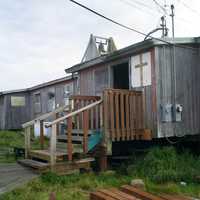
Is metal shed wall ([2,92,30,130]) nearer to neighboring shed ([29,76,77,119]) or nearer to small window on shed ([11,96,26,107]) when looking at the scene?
small window on shed ([11,96,26,107])

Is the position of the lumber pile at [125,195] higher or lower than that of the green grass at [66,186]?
higher

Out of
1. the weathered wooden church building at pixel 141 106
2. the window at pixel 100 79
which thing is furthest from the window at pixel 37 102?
the weathered wooden church building at pixel 141 106

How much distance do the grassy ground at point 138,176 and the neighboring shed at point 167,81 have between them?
67 centimetres

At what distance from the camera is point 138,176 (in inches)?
239

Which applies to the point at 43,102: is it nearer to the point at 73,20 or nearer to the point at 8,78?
the point at 73,20

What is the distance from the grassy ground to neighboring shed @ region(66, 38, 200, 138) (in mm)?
672

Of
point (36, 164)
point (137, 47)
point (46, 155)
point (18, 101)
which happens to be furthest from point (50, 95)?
point (36, 164)

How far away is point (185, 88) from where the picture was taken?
732 cm

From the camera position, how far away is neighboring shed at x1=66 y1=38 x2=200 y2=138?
22.4ft

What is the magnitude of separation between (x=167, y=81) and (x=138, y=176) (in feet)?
8.22

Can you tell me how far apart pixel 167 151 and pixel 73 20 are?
818 centimetres

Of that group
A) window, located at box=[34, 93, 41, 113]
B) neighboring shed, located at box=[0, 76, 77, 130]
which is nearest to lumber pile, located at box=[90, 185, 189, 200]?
neighboring shed, located at box=[0, 76, 77, 130]

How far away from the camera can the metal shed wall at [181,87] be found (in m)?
6.86

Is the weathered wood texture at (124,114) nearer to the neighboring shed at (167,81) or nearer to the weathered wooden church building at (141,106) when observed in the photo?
the weathered wooden church building at (141,106)
